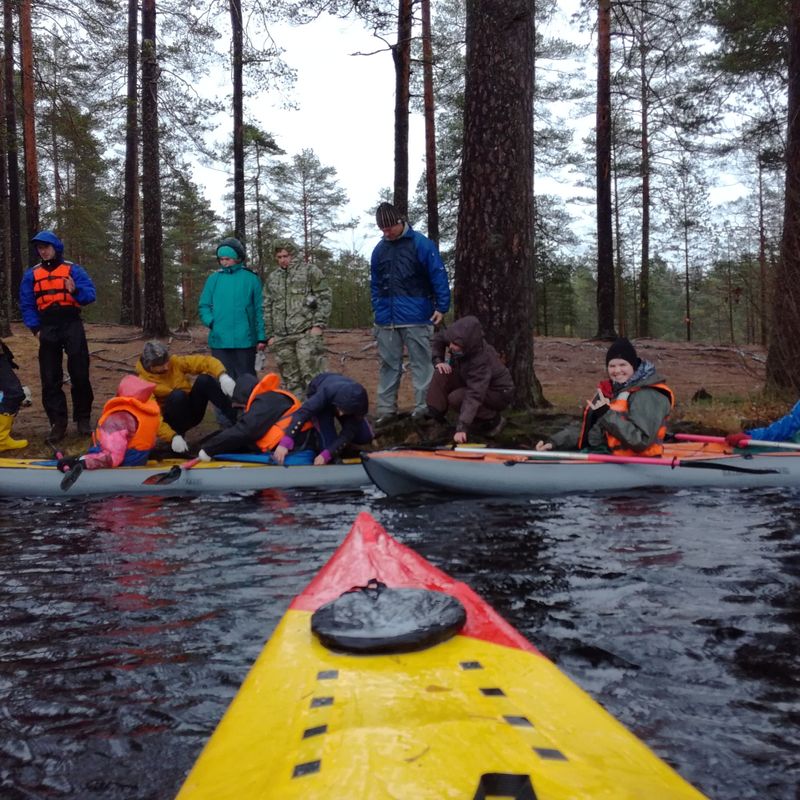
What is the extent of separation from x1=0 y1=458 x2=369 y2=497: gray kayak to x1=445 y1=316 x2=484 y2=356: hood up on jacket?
1.45 metres

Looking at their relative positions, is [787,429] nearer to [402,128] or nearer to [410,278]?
[410,278]

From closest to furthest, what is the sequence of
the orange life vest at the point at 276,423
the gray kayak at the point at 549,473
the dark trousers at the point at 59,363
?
the gray kayak at the point at 549,473, the orange life vest at the point at 276,423, the dark trousers at the point at 59,363

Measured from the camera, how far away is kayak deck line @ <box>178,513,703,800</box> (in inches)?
53.4

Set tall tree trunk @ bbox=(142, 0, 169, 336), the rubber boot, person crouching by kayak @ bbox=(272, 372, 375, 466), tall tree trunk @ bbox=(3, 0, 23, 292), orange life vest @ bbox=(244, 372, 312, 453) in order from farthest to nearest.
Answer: tall tree trunk @ bbox=(3, 0, 23, 292) → tall tree trunk @ bbox=(142, 0, 169, 336) → the rubber boot → orange life vest @ bbox=(244, 372, 312, 453) → person crouching by kayak @ bbox=(272, 372, 375, 466)

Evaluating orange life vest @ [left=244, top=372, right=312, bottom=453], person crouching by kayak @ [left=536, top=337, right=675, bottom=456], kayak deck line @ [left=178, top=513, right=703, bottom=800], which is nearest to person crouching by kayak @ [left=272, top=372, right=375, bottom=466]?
orange life vest @ [left=244, top=372, right=312, bottom=453]

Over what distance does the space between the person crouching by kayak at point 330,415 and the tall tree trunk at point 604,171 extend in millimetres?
9463

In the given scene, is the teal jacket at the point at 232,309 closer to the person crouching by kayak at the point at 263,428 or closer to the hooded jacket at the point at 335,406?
the person crouching by kayak at the point at 263,428

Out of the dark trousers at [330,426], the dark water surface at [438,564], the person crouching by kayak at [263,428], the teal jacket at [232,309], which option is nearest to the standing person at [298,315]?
the teal jacket at [232,309]

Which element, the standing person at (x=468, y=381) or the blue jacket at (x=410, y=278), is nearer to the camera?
the standing person at (x=468, y=381)

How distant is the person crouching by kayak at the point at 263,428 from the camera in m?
6.39

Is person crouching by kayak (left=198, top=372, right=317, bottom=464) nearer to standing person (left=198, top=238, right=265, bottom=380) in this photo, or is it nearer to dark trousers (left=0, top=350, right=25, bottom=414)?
standing person (left=198, top=238, right=265, bottom=380)

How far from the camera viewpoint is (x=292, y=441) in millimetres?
6285

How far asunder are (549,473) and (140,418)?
139 inches

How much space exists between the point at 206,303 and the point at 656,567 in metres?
5.30
